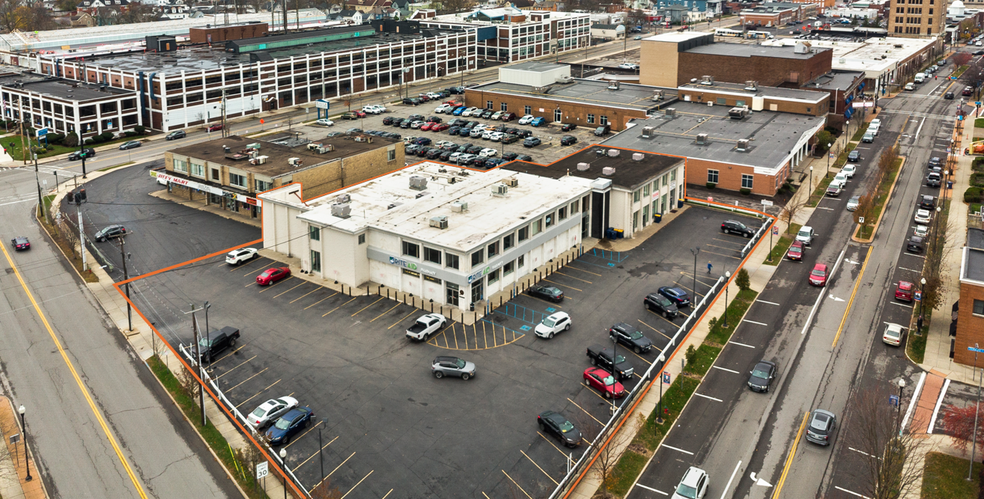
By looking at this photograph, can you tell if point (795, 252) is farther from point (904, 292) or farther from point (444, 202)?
point (444, 202)

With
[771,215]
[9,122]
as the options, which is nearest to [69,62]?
[9,122]

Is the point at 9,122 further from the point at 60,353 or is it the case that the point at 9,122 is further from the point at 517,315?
the point at 517,315

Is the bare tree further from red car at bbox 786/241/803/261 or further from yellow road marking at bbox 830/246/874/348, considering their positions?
red car at bbox 786/241/803/261

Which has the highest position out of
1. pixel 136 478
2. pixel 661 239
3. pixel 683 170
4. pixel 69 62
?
pixel 69 62

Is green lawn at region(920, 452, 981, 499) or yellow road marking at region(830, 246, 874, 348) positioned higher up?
yellow road marking at region(830, 246, 874, 348)

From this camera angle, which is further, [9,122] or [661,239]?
[9,122]

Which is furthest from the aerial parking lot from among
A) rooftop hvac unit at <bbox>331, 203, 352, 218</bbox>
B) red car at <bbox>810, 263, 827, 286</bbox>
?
Answer: red car at <bbox>810, 263, 827, 286</bbox>
